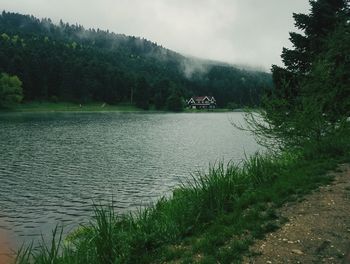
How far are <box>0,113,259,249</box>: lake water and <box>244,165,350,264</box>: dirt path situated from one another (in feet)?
21.9

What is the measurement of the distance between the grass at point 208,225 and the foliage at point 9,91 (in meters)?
137

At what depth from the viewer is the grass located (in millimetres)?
10398

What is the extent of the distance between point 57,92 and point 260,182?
17387 cm

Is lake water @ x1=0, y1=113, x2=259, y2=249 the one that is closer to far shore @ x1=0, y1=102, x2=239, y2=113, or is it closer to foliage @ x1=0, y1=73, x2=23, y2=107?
foliage @ x1=0, y1=73, x2=23, y2=107

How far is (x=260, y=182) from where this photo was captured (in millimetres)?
15945

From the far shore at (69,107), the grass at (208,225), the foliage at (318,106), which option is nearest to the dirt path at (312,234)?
the grass at (208,225)

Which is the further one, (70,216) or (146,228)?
(70,216)

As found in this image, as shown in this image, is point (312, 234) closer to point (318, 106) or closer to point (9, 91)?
point (318, 106)

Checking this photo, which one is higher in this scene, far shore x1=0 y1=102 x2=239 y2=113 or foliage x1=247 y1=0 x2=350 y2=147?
foliage x1=247 y1=0 x2=350 y2=147

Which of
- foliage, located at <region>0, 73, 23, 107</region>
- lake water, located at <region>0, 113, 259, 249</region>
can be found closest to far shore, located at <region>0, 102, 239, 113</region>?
foliage, located at <region>0, 73, 23, 107</region>

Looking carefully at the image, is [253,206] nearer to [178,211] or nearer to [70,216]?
[178,211]

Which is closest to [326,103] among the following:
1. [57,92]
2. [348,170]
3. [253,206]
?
[348,170]

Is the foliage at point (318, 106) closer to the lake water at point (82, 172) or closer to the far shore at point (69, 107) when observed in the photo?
the lake water at point (82, 172)

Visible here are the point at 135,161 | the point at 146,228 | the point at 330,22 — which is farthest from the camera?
the point at 135,161
